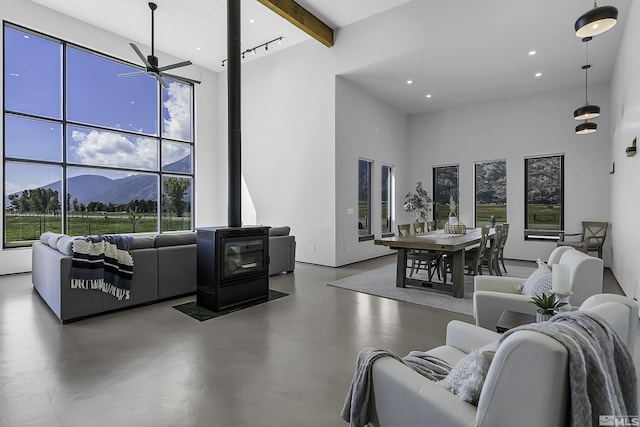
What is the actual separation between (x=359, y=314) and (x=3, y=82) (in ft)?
23.7

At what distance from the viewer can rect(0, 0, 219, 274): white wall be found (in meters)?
5.94

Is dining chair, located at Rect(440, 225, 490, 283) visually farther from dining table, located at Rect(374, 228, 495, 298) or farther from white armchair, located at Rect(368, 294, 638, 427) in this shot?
white armchair, located at Rect(368, 294, 638, 427)

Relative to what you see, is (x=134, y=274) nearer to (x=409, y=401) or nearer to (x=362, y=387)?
(x=362, y=387)

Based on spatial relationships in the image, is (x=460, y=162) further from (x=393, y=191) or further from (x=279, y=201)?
(x=279, y=201)

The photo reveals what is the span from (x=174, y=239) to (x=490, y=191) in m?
7.35

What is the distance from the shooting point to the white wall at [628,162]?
3965 millimetres

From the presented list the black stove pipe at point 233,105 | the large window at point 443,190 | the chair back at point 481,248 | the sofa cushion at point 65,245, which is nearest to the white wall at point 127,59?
the sofa cushion at point 65,245

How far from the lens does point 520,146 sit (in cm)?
776

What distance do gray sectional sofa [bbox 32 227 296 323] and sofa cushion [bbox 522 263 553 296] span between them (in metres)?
3.98

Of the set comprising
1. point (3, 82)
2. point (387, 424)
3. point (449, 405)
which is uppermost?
point (3, 82)

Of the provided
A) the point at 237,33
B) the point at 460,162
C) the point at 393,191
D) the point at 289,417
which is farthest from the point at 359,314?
the point at 460,162

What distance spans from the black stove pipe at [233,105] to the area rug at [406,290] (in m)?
2.09

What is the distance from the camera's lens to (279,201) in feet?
25.4

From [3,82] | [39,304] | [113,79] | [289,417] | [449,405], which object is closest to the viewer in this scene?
[449,405]
